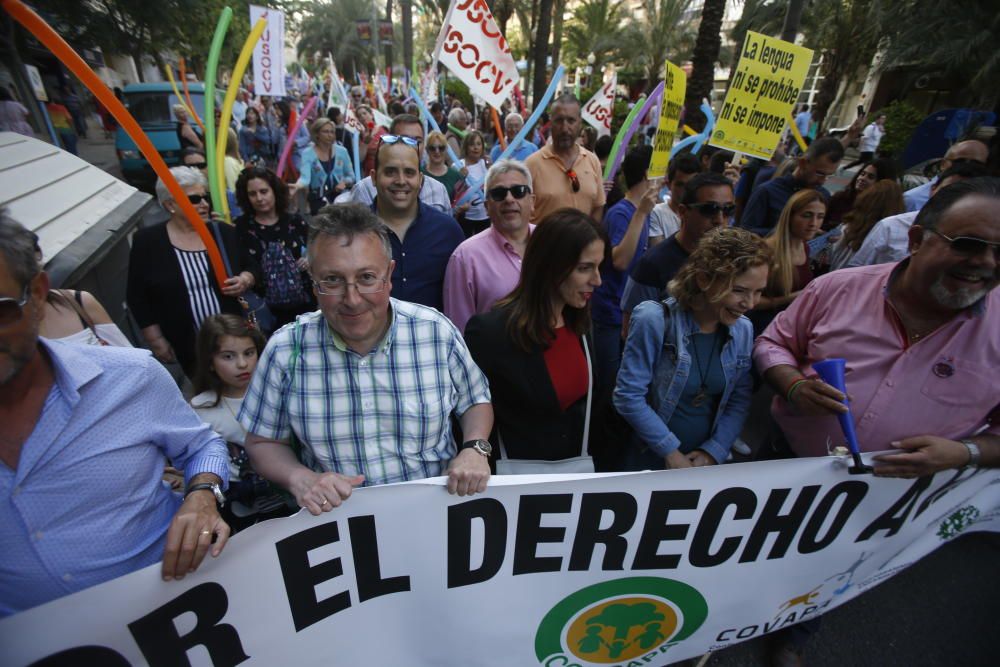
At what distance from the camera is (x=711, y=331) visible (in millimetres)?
2090

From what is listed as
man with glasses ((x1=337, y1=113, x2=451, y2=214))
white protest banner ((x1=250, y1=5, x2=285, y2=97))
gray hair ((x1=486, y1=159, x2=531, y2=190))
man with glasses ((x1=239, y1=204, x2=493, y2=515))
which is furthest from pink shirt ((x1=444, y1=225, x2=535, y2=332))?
white protest banner ((x1=250, y1=5, x2=285, y2=97))

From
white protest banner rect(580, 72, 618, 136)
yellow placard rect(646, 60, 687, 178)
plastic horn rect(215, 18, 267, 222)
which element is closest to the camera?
plastic horn rect(215, 18, 267, 222)

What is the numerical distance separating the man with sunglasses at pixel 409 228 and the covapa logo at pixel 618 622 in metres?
1.82

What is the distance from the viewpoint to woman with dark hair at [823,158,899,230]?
4398 mm

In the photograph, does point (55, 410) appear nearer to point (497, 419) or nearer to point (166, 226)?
point (497, 419)

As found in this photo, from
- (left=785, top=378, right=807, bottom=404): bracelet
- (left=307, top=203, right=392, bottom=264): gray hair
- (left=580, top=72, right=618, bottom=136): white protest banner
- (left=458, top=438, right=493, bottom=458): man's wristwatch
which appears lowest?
(left=458, top=438, right=493, bottom=458): man's wristwatch

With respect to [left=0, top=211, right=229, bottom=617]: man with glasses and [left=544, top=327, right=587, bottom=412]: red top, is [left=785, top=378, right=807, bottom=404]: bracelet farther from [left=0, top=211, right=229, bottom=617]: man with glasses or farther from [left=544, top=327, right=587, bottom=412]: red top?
[left=0, top=211, right=229, bottom=617]: man with glasses

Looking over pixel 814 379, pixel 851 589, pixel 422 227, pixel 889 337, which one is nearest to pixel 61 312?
pixel 422 227

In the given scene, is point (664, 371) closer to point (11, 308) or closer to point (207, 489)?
point (207, 489)

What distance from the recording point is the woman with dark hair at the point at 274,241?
3467 mm

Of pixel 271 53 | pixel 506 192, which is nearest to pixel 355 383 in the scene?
pixel 506 192

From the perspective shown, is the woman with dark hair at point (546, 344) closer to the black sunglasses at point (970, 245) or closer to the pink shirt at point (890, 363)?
the pink shirt at point (890, 363)

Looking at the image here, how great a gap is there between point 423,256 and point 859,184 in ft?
14.9

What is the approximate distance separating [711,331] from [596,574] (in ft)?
3.57
